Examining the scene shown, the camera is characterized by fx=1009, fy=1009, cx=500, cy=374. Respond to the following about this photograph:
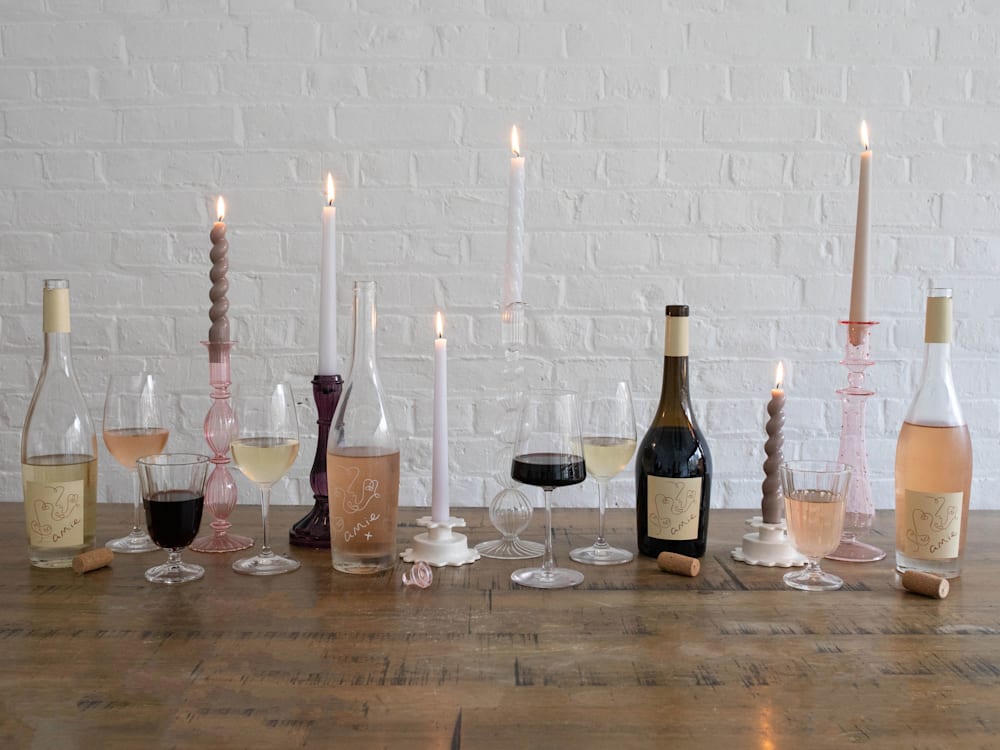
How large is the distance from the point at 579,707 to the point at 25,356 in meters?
1.69

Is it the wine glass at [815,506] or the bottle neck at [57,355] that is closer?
the wine glass at [815,506]

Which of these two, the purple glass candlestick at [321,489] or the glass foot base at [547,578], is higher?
the purple glass candlestick at [321,489]

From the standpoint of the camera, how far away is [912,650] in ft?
3.20

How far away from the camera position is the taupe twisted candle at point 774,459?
1271 millimetres

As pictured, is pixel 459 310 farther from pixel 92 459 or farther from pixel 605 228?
pixel 92 459

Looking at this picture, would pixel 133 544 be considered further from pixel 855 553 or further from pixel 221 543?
pixel 855 553

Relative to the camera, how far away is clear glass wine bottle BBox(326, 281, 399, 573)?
1184 millimetres

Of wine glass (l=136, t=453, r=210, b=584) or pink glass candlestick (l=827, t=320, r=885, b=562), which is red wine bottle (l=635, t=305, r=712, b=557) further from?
wine glass (l=136, t=453, r=210, b=584)

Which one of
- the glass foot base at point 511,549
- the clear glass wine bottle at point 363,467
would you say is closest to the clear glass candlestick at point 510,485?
the glass foot base at point 511,549

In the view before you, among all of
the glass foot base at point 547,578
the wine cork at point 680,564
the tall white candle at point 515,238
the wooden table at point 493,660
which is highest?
the tall white candle at point 515,238

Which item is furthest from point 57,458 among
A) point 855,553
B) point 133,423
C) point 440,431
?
point 855,553

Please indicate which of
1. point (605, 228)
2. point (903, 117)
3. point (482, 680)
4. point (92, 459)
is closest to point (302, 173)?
point (605, 228)

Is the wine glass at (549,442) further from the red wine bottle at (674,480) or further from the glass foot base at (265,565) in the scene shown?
the glass foot base at (265,565)

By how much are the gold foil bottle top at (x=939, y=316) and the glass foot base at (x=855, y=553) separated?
290 mm
